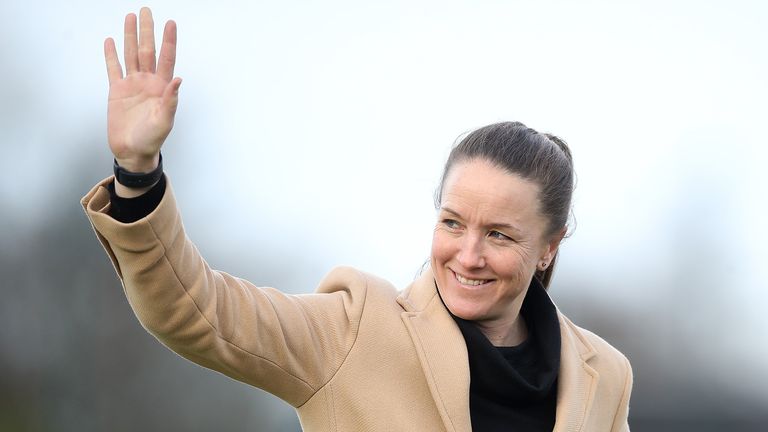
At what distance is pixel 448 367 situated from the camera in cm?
313

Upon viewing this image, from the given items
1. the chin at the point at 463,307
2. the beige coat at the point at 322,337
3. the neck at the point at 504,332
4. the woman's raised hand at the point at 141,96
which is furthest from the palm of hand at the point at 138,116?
the neck at the point at 504,332

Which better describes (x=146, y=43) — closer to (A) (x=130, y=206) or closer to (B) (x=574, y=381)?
(A) (x=130, y=206)

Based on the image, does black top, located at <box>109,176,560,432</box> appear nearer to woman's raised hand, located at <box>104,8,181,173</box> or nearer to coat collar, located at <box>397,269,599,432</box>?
coat collar, located at <box>397,269,599,432</box>

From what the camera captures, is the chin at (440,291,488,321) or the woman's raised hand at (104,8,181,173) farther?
the chin at (440,291,488,321)

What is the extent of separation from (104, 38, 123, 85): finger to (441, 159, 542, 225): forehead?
98cm

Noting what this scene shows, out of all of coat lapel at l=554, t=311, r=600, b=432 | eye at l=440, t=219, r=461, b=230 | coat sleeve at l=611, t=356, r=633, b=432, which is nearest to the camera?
eye at l=440, t=219, r=461, b=230

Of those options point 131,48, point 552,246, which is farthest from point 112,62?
point 552,246

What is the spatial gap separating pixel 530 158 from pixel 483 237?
0.28m

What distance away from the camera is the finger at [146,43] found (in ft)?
8.46

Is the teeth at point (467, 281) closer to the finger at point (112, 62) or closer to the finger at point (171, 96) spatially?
the finger at point (171, 96)

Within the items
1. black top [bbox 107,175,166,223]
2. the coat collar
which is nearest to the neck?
the coat collar

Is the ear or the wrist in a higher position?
the wrist

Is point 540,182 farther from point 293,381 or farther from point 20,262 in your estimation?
point 20,262

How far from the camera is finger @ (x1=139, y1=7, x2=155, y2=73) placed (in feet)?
8.46
